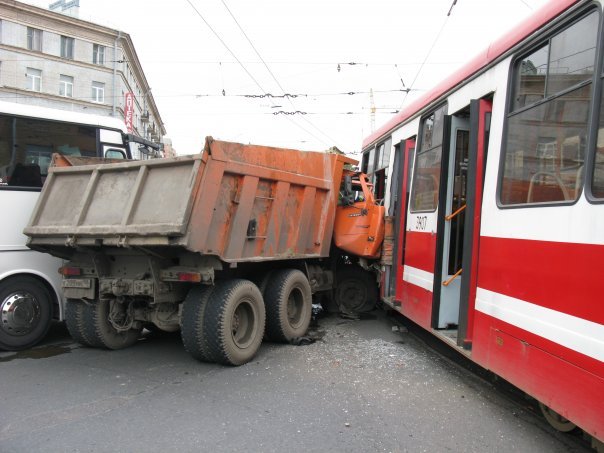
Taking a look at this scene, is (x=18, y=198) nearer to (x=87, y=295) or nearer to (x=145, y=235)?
(x=87, y=295)

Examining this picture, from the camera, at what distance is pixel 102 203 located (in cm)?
537

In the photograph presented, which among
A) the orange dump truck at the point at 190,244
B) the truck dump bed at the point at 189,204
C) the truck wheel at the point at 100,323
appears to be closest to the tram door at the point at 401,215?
the orange dump truck at the point at 190,244

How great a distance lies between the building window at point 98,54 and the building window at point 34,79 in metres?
5.15

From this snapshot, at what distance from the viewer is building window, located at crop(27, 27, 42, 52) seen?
38.2 meters

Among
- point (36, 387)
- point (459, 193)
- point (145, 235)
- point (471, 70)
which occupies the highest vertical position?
point (471, 70)

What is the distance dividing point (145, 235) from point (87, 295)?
154 centimetres

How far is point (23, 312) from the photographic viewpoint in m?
5.90

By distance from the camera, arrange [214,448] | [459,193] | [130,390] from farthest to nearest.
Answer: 1. [459,193]
2. [130,390]
3. [214,448]

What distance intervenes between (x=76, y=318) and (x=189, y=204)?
2.53 m

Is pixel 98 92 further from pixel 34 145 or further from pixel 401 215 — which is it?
pixel 401 215

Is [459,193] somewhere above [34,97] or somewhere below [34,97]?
below

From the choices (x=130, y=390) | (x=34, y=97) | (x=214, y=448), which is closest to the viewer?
(x=214, y=448)

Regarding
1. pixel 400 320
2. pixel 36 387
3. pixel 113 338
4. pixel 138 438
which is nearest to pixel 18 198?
pixel 113 338

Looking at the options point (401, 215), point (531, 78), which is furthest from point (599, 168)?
point (401, 215)
